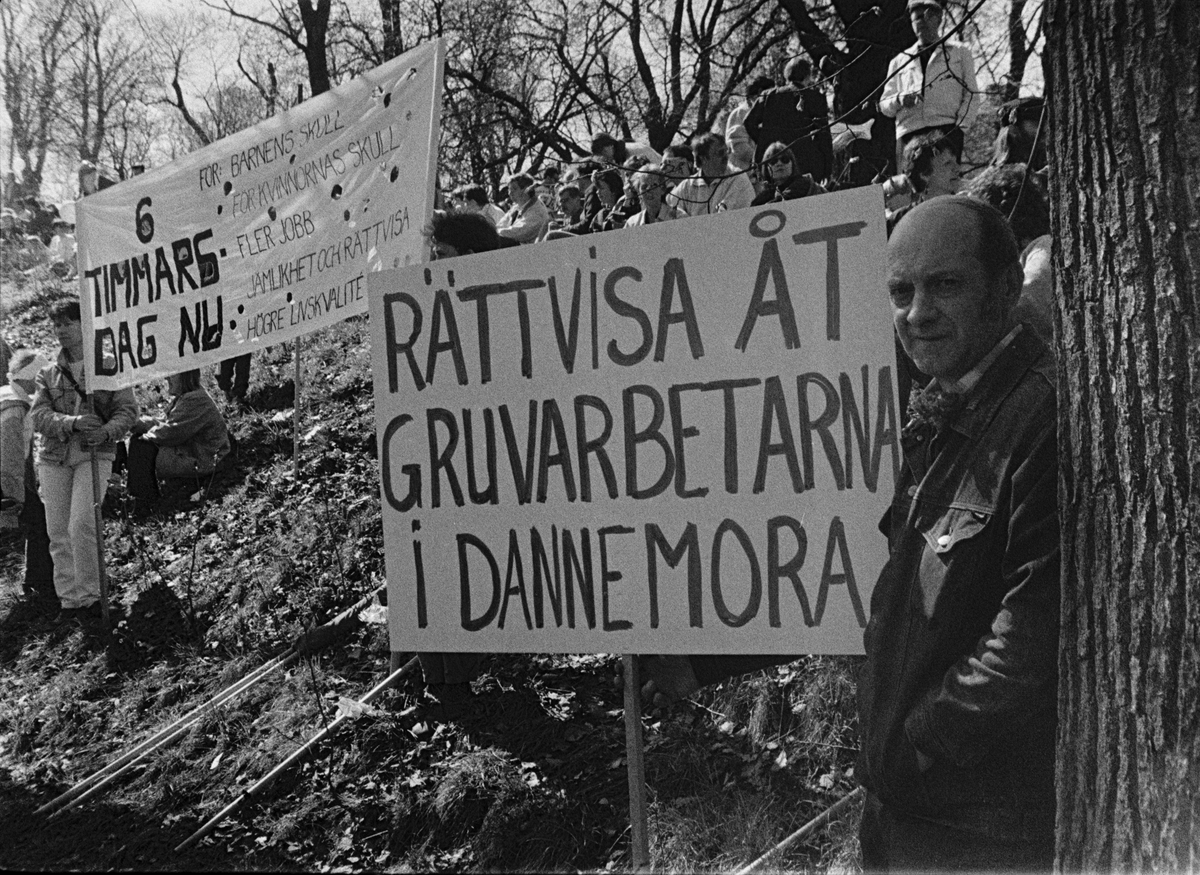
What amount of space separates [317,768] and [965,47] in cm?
484

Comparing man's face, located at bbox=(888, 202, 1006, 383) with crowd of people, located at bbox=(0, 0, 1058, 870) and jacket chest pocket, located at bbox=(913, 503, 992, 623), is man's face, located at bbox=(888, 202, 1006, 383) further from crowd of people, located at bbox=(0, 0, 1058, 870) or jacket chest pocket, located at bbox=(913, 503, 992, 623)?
jacket chest pocket, located at bbox=(913, 503, 992, 623)

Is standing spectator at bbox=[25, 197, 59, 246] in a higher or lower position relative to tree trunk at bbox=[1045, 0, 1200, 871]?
higher

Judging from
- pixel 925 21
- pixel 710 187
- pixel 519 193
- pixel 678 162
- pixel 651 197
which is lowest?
pixel 651 197

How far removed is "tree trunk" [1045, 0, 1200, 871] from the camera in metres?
2.30

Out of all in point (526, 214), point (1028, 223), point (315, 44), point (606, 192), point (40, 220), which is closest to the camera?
point (1028, 223)

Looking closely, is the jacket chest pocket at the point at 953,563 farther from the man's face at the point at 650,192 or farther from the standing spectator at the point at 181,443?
the standing spectator at the point at 181,443

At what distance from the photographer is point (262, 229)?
6691mm

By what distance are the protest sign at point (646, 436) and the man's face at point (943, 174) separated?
213 cm

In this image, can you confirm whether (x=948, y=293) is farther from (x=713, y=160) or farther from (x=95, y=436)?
(x=95, y=436)

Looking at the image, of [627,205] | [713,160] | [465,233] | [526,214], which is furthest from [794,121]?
[465,233]

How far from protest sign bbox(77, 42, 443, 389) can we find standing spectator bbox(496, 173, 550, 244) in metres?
2.66

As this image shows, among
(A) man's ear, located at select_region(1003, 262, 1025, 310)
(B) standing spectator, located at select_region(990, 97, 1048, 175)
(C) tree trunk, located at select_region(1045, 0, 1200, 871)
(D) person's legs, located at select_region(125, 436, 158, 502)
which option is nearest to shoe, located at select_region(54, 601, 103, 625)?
(D) person's legs, located at select_region(125, 436, 158, 502)

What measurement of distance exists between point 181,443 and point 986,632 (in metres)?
7.30

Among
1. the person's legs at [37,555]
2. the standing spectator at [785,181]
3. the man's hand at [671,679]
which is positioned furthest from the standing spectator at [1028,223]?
the person's legs at [37,555]
